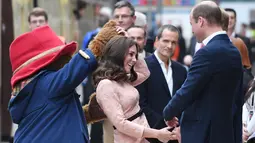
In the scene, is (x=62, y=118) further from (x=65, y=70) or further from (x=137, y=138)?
(x=137, y=138)

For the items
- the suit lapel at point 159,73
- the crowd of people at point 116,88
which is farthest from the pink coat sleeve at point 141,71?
the suit lapel at point 159,73

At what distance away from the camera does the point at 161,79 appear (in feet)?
26.6

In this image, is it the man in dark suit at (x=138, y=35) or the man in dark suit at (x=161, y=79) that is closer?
the man in dark suit at (x=161, y=79)

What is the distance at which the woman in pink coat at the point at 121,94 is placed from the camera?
20.9 ft

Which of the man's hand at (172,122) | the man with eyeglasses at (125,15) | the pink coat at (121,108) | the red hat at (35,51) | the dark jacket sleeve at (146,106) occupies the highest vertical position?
the red hat at (35,51)

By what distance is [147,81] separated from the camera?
8.02 metres

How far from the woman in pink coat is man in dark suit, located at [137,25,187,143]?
3.45 feet

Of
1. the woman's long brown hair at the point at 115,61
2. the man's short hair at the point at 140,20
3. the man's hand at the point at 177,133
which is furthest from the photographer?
the man's short hair at the point at 140,20

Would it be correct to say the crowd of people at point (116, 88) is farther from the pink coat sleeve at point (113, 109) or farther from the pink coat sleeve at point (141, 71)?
the pink coat sleeve at point (141, 71)

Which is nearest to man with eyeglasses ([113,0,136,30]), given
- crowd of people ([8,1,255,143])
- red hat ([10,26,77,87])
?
crowd of people ([8,1,255,143])

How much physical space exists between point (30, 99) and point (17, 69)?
0.29 metres

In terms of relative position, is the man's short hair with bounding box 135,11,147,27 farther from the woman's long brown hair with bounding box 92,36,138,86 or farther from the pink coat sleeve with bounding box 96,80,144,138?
the pink coat sleeve with bounding box 96,80,144,138

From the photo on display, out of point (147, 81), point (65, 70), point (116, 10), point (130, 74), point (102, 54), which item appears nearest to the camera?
point (65, 70)

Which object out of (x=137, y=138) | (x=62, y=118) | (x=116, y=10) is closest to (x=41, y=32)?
(x=62, y=118)
